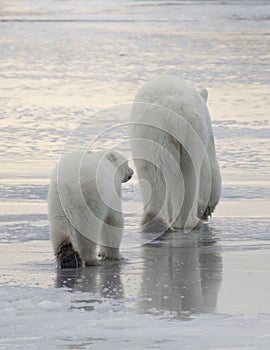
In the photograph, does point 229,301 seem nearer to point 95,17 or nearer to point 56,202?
point 56,202

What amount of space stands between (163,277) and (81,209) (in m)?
0.69

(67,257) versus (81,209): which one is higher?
(81,209)

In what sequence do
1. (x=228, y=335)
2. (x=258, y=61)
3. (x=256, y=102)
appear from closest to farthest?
1. (x=228, y=335)
2. (x=256, y=102)
3. (x=258, y=61)

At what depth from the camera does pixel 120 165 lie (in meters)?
8.52

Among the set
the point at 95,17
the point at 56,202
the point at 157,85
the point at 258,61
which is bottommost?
the point at 56,202

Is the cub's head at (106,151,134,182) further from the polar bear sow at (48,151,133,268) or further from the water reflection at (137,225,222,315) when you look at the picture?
the water reflection at (137,225,222,315)

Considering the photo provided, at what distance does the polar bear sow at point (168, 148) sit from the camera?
9078mm

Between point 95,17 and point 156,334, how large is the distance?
28735 millimetres

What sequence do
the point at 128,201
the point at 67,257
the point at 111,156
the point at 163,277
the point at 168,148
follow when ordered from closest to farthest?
the point at 163,277
the point at 67,257
the point at 111,156
the point at 168,148
the point at 128,201

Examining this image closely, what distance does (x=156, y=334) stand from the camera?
610 centimetres

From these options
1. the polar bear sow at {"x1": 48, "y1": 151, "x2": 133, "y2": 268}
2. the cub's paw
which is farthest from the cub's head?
the cub's paw

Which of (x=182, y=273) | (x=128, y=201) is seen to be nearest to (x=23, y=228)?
(x=128, y=201)

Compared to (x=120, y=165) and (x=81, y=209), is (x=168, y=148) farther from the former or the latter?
(x=81, y=209)

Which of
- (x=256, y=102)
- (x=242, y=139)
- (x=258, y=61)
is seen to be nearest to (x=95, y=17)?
(x=258, y=61)
